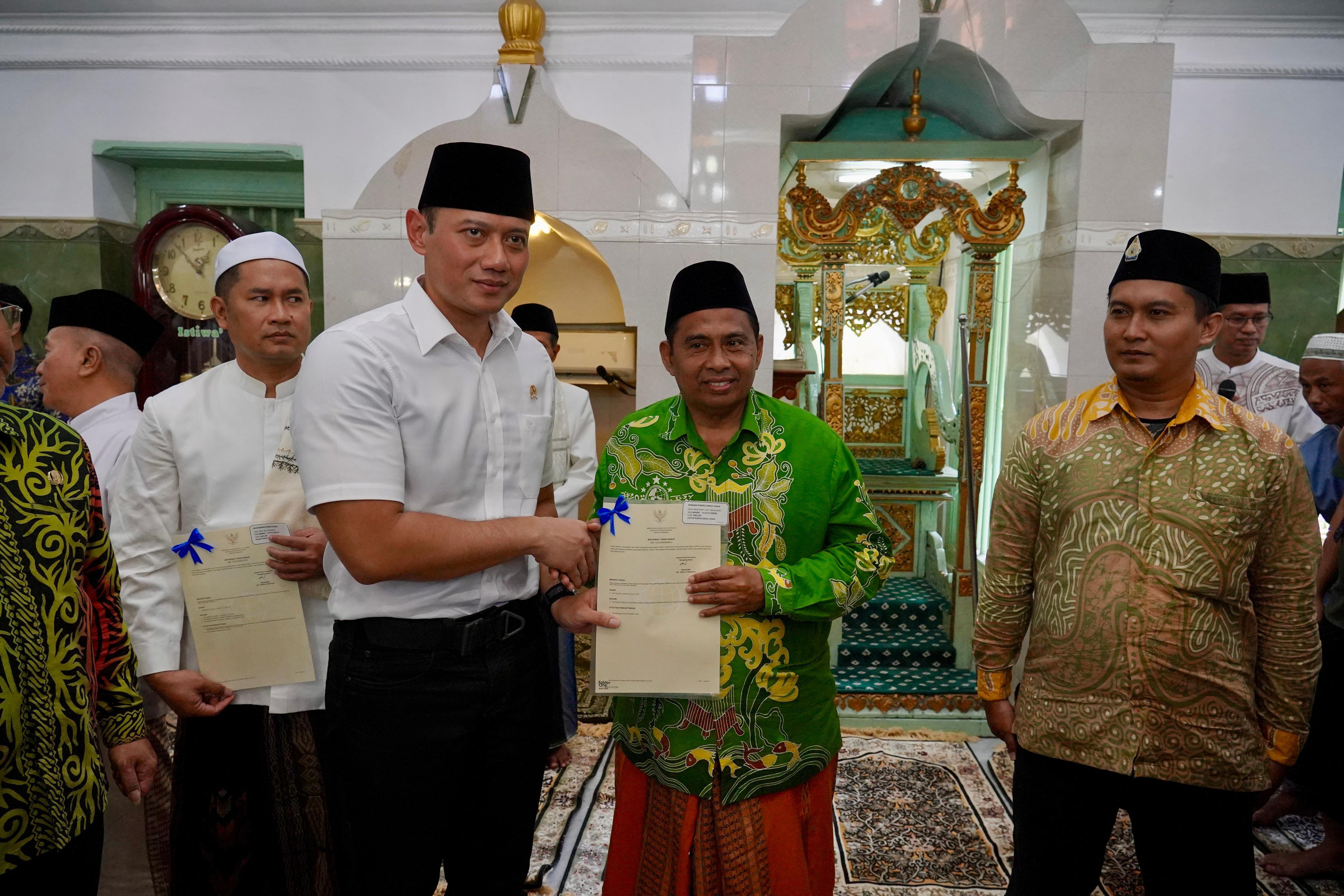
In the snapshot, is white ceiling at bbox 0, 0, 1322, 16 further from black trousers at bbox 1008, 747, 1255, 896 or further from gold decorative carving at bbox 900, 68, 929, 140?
black trousers at bbox 1008, 747, 1255, 896

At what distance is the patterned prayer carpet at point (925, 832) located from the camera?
9.09 ft

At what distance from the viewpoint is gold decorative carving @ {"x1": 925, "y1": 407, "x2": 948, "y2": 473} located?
4.73 m

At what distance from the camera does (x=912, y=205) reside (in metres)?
4.04

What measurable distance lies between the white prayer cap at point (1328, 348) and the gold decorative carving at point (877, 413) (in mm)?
2441

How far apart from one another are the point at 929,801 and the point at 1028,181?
10.3 feet

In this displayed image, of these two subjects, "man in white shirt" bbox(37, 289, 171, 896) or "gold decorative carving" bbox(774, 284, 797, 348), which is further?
"gold decorative carving" bbox(774, 284, 797, 348)

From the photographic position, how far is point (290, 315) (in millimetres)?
2078

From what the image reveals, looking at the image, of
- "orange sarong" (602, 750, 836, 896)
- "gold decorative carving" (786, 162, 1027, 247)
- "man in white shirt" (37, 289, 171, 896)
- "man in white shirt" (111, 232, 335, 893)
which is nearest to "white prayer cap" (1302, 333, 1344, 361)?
"gold decorative carving" (786, 162, 1027, 247)

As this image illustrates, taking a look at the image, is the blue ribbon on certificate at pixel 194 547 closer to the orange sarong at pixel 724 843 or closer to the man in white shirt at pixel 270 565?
the man in white shirt at pixel 270 565

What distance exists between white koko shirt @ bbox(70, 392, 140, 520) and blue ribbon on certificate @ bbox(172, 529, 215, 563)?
0.47 m

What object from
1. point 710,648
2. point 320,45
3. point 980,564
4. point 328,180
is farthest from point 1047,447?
point 320,45

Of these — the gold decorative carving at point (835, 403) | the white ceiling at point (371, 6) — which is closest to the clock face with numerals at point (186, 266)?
the white ceiling at point (371, 6)

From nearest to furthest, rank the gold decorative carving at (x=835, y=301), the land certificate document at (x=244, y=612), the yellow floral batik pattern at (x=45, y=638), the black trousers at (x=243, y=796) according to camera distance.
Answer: the yellow floral batik pattern at (x=45, y=638)
the land certificate document at (x=244, y=612)
the black trousers at (x=243, y=796)
the gold decorative carving at (x=835, y=301)

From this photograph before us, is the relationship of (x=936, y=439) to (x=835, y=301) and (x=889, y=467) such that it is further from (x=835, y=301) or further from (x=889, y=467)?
(x=835, y=301)
